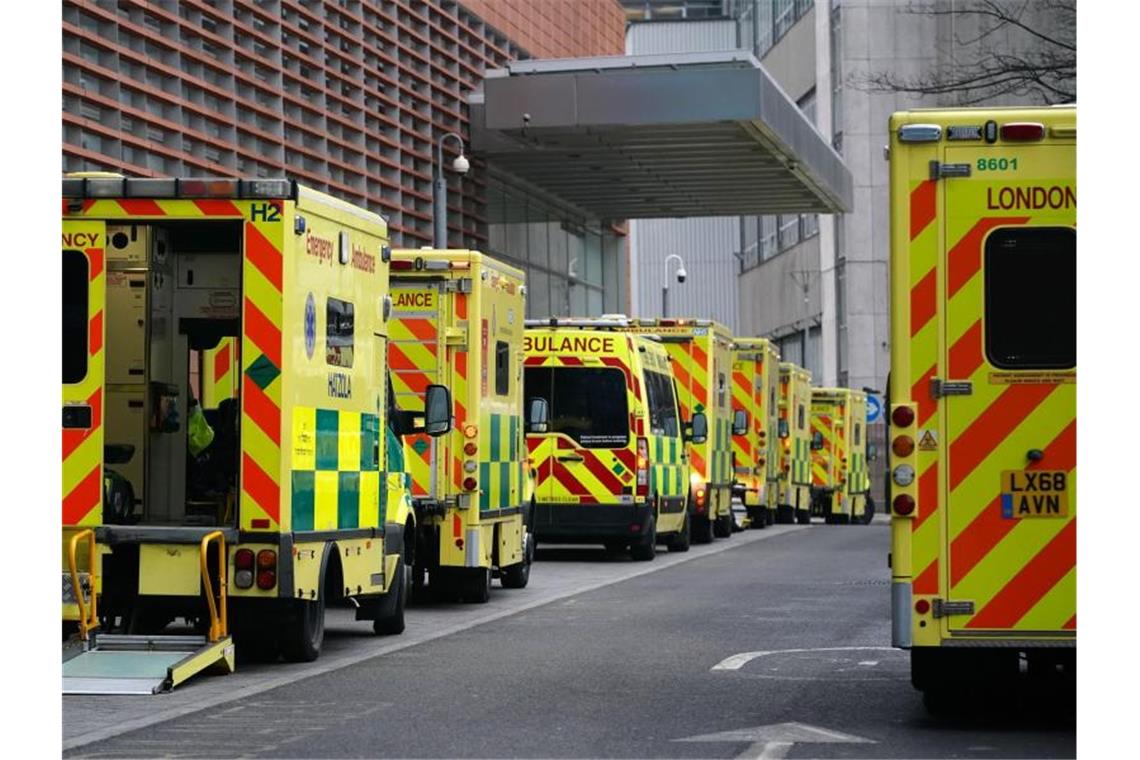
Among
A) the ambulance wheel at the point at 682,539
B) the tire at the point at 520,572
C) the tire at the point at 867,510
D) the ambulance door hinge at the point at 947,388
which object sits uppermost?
the ambulance door hinge at the point at 947,388

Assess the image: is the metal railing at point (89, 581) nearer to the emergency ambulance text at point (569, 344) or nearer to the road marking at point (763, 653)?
the road marking at point (763, 653)

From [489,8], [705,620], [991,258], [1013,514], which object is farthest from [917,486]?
[489,8]

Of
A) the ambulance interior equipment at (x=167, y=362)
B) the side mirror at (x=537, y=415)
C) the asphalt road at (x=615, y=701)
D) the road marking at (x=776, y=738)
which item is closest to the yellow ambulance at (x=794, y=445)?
the side mirror at (x=537, y=415)

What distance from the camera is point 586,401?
26.2m

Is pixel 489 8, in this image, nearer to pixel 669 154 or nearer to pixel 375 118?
pixel 669 154

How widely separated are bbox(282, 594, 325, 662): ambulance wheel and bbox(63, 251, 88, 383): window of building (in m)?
1.85

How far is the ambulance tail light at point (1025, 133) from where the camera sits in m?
10.5

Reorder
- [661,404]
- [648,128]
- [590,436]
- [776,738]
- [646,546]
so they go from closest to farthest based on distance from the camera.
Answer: [776,738], [590,436], [646,546], [661,404], [648,128]

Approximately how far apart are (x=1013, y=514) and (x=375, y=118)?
25166mm

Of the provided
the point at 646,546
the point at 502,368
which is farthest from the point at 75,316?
the point at 646,546

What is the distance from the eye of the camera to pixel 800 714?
1136cm

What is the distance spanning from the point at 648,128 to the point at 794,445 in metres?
8.81

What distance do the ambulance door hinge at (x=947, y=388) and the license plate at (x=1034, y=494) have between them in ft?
1.35

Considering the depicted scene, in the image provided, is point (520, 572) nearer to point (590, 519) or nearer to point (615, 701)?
point (590, 519)
